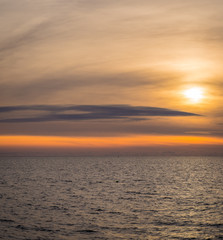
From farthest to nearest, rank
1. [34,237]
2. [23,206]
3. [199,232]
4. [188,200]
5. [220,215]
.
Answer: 1. [188,200]
2. [23,206]
3. [220,215]
4. [199,232]
5. [34,237]

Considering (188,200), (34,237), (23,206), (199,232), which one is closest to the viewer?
(34,237)

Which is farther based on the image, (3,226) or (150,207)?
(150,207)

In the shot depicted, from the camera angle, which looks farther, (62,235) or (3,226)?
(3,226)

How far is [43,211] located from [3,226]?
1012 centimetres

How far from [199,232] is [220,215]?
1098cm

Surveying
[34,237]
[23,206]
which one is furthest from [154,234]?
[23,206]

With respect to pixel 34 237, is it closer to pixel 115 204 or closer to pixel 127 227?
pixel 127 227

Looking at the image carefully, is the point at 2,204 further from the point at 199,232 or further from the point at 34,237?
the point at 199,232

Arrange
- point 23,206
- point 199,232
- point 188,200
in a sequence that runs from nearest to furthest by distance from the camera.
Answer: point 199,232 → point 23,206 → point 188,200

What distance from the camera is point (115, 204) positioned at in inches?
2293

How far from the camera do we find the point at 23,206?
2179 inches

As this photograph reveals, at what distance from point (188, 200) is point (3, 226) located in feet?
123

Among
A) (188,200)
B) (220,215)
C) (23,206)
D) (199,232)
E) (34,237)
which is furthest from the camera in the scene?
(188,200)

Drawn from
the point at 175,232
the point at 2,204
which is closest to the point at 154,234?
the point at 175,232
